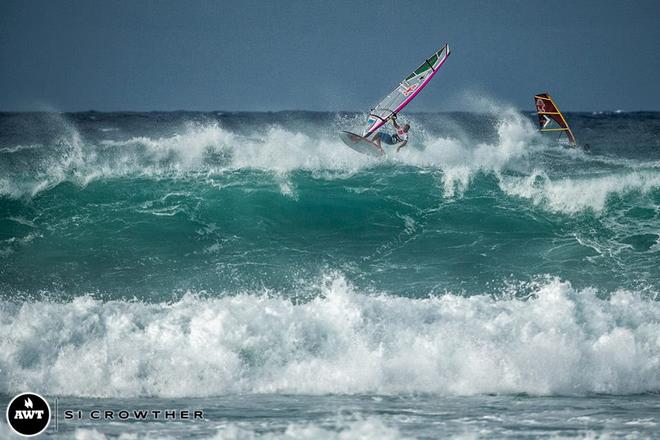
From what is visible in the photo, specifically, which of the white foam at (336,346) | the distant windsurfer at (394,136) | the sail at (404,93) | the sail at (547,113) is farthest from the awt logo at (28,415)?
the sail at (547,113)

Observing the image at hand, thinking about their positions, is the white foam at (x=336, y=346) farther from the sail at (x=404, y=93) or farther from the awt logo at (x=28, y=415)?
the sail at (x=404, y=93)

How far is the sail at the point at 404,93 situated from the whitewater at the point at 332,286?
3.96ft

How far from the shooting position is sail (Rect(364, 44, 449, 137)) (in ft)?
66.3

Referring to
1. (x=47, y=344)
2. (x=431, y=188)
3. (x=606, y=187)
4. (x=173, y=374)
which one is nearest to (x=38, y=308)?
(x=47, y=344)

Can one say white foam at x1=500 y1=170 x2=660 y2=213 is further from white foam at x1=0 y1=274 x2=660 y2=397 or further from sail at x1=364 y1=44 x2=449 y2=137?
white foam at x1=0 y1=274 x2=660 y2=397

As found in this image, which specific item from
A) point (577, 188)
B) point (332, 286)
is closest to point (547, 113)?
point (577, 188)

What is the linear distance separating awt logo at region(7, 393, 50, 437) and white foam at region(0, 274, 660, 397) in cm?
64

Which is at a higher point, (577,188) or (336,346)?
(577,188)

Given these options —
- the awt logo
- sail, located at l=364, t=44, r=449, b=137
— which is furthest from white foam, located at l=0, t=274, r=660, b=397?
sail, located at l=364, t=44, r=449, b=137

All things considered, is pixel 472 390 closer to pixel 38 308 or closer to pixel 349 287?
pixel 349 287

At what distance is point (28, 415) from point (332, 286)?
20.8 ft

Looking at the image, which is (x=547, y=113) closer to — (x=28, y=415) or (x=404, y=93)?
(x=404, y=93)

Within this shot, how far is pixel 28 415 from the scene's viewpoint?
→ 9.36 m

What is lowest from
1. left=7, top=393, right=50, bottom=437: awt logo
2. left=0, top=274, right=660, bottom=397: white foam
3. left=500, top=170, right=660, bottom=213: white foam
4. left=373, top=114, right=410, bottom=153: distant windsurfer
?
left=7, top=393, right=50, bottom=437: awt logo
